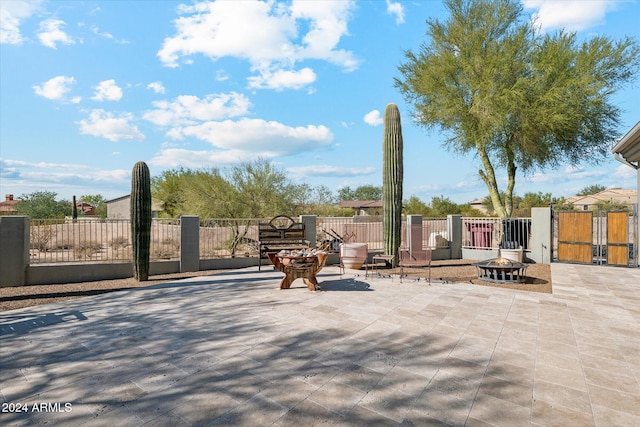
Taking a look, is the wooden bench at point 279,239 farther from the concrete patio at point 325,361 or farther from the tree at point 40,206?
the tree at point 40,206

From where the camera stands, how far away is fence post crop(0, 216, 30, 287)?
305 inches

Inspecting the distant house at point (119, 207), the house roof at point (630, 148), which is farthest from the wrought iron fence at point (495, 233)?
the distant house at point (119, 207)

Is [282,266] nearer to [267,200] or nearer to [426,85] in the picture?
[267,200]

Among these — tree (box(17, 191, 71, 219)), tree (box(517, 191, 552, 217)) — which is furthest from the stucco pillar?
tree (box(17, 191, 71, 219))

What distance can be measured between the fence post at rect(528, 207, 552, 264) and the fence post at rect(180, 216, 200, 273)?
37.3 feet

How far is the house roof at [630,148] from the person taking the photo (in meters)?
7.78

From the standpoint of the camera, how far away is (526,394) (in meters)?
2.79

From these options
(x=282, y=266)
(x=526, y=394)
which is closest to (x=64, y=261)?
(x=282, y=266)

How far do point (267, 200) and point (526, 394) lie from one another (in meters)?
14.1

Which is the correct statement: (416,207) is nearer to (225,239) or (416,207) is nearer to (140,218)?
(225,239)

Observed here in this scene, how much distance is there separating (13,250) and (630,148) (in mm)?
16648

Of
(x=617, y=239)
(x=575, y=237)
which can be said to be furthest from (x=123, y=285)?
(x=617, y=239)

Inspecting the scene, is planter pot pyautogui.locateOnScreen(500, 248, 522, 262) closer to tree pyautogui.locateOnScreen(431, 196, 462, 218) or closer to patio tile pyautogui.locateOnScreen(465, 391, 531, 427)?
patio tile pyautogui.locateOnScreen(465, 391, 531, 427)

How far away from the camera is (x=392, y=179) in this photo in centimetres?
1003
